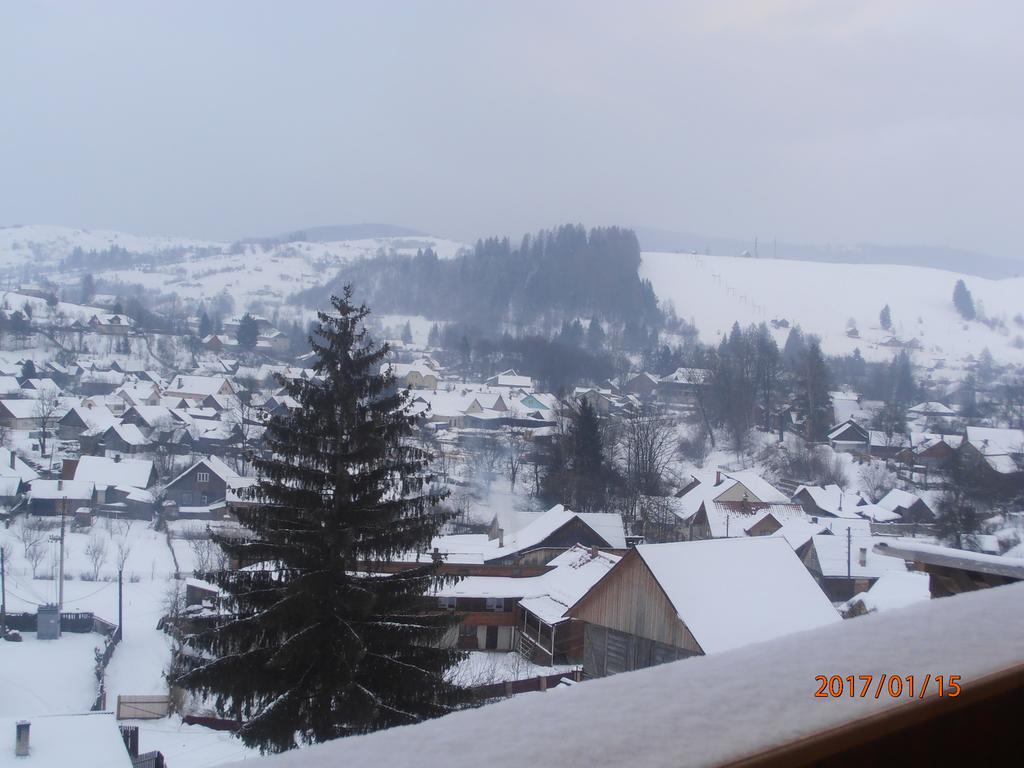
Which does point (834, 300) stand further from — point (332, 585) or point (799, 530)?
point (332, 585)

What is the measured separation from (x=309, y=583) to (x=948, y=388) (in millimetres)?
21951

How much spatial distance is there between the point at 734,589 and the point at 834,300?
3498 cm

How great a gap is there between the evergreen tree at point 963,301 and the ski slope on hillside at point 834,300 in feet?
1.08

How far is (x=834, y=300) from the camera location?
1446 inches

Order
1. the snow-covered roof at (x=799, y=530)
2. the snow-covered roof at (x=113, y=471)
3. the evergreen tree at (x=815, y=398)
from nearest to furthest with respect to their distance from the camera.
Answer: the snow-covered roof at (x=799, y=530) → the snow-covered roof at (x=113, y=471) → the evergreen tree at (x=815, y=398)

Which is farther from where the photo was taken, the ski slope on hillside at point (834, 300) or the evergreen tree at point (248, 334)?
the ski slope on hillside at point (834, 300)

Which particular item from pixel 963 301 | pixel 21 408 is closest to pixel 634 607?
pixel 21 408

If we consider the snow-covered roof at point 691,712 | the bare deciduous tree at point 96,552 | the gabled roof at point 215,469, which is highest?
the snow-covered roof at point 691,712

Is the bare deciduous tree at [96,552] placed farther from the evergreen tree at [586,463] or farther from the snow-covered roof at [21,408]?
the snow-covered roof at [21,408]

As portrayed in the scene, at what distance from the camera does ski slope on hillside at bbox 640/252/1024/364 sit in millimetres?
28719

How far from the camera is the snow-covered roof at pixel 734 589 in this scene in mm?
4625

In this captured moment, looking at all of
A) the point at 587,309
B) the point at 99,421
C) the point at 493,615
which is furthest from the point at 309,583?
the point at 587,309

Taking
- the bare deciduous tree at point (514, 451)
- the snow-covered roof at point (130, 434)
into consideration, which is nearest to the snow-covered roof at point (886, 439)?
the bare deciduous tree at point (514, 451)

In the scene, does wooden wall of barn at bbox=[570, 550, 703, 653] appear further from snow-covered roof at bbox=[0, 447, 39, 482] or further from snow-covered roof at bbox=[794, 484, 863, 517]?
snow-covered roof at bbox=[0, 447, 39, 482]
